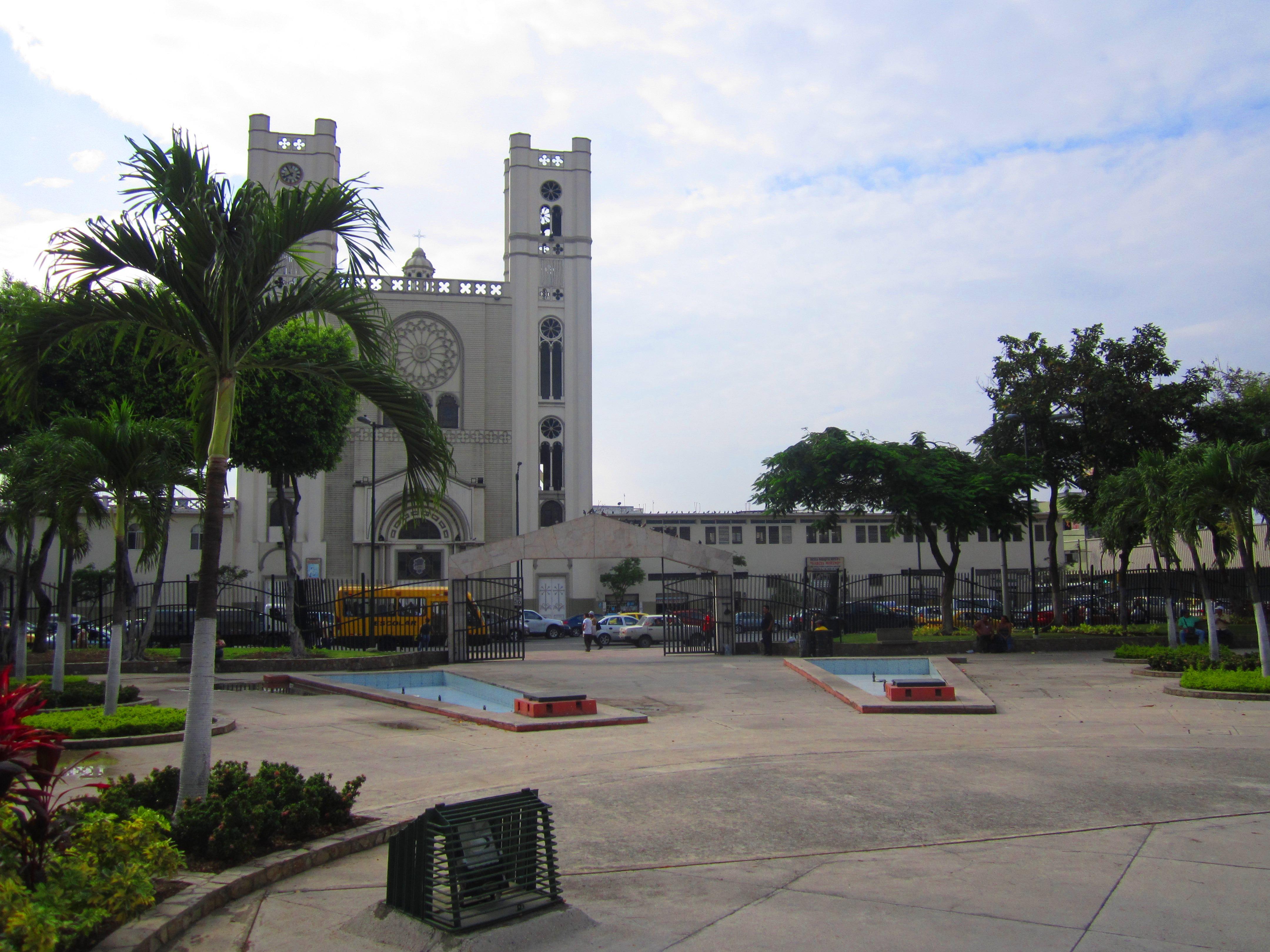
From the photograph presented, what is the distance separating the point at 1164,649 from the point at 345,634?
74.4ft

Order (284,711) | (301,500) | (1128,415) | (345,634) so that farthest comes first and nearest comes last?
1. (301,500)
2. (345,634)
3. (1128,415)
4. (284,711)

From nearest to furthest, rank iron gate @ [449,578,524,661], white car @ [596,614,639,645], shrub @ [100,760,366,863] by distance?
shrub @ [100,760,366,863] < iron gate @ [449,578,524,661] < white car @ [596,614,639,645]

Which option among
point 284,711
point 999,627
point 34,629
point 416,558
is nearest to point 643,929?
point 284,711

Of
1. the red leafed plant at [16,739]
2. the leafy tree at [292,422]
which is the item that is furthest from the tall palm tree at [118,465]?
the leafy tree at [292,422]

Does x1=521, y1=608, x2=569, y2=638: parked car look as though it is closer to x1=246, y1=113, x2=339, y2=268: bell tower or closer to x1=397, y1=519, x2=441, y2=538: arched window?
x1=397, y1=519, x2=441, y2=538: arched window

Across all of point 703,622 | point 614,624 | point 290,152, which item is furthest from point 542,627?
point 290,152

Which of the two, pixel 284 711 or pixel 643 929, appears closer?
pixel 643 929

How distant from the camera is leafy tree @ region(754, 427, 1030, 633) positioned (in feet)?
88.5

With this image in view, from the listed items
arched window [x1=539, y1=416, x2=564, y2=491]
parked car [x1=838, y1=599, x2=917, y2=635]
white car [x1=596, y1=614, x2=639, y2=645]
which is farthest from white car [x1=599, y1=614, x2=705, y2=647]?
arched window [x1=539, y1=416, x2=564, y2=491]

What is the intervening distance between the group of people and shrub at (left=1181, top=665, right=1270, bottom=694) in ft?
30.9

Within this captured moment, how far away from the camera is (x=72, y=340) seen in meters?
7.31

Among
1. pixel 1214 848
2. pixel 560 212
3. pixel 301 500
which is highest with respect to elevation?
pixel 560 212

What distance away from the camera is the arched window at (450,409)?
5225 centimetres

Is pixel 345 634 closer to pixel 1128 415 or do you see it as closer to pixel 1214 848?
pixel 1128 415
